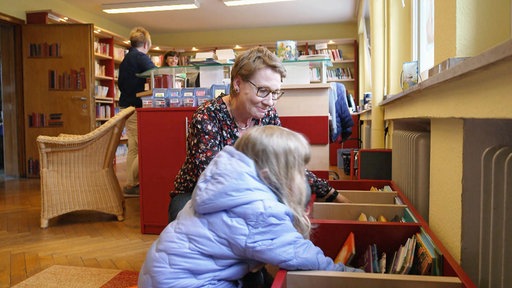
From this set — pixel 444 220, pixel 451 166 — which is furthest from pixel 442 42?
pixel 444 220

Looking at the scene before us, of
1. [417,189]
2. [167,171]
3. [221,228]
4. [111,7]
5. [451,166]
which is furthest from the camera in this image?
[111,7]

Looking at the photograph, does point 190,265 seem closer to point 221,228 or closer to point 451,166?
point 221,228

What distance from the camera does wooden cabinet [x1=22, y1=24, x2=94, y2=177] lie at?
19.7ft

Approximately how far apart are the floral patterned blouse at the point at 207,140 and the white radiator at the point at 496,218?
0.76 m

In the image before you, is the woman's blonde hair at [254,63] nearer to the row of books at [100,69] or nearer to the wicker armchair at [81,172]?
the wicker armchair at [81,172]

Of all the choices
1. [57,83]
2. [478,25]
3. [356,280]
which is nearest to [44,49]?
[57,83]

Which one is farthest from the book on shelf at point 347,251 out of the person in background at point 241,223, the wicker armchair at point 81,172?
the wicker armchair at point 81,172

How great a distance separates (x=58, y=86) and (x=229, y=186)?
19.1ft

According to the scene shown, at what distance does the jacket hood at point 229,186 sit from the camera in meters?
0.97

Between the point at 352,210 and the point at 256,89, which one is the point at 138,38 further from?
the point at 352,210

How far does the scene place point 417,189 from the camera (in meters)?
1.75

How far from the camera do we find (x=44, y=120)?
601 cm

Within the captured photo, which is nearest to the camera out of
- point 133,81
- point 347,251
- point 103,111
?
point 347,251

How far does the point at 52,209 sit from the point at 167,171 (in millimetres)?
1036
